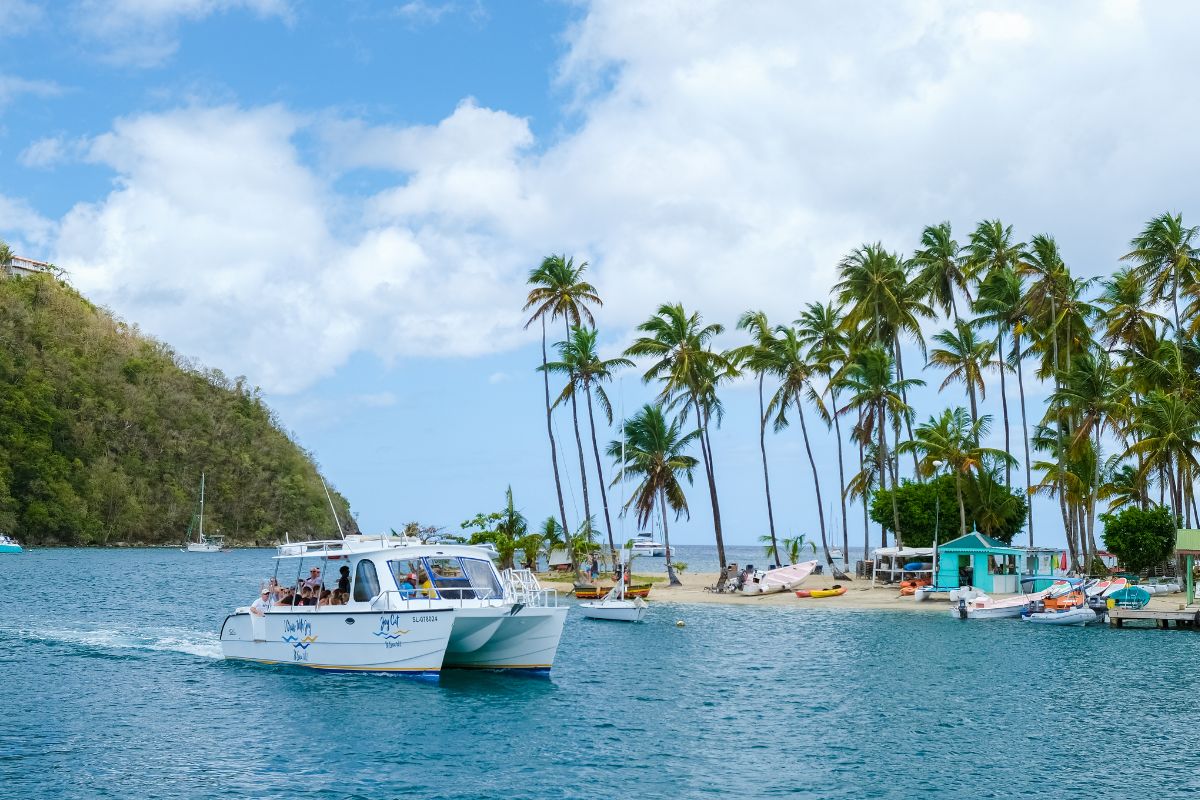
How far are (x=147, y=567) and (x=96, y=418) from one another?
52703 millimetres

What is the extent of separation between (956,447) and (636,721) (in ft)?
134

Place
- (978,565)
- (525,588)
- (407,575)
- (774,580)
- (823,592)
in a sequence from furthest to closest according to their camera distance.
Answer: (774,580), (823,592), (978,565), (525,588), (407,575)

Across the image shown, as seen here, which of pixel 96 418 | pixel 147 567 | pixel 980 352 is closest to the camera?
pixel 980 352

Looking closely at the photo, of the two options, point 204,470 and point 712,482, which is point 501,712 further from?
point 204,470

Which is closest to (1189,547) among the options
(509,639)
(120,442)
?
(509,639)

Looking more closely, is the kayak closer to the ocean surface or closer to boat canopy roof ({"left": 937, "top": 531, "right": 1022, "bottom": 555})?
boat canopy roof ({"left": 937, "top": 531, "right": 1022, "bottom": 555})

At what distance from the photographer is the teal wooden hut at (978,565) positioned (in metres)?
55.3

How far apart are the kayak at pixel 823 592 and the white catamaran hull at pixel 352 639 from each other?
1381 inches

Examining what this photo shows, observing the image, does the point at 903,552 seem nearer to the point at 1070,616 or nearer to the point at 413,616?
the point at 1070,616

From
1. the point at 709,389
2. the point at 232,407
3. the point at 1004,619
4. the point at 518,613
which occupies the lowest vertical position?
the point at 1004,619

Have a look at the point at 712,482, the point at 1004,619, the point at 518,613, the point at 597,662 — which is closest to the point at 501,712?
the point at 518,613

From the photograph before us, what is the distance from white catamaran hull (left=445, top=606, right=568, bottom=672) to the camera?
92.1 feet

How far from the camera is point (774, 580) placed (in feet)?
205

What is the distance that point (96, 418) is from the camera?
141m
